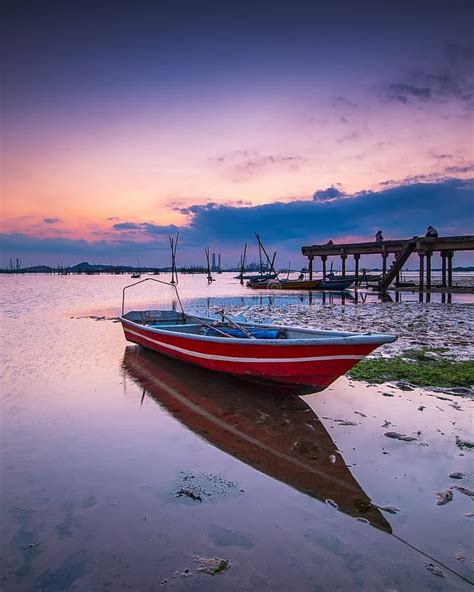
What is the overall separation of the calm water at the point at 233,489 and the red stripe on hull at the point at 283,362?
18.1 inches

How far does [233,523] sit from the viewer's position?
3662 millimetres

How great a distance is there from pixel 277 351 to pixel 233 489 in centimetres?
311

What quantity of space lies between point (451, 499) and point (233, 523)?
2218mm

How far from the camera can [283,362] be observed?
23.3ft

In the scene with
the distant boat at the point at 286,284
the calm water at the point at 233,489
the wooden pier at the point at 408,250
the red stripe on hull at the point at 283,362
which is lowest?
the calm water at the point at 233,489

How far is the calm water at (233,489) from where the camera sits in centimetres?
307

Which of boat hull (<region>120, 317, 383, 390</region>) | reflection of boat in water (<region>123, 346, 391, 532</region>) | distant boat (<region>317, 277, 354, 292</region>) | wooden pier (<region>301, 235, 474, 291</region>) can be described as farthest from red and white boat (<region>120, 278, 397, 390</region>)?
distant boat (<region>317, 277, 354, 292</region>)

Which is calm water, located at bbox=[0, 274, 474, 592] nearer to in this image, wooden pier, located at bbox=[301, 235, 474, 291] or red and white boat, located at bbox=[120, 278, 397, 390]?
red and white boat, located at bbox=[120, 278, 397, 390]

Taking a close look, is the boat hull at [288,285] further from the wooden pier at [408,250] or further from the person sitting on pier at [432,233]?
the person sitting on pier at [432,233]

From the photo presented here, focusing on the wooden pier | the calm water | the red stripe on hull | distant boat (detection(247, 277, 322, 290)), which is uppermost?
the wooden pier

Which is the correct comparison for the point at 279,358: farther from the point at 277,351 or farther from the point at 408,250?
the point at 408,250

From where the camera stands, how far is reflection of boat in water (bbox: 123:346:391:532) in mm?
4254

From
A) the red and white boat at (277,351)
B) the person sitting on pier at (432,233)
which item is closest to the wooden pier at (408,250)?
the person sitting on pier at (432,233)

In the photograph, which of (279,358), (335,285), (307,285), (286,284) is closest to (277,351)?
(279,358)
